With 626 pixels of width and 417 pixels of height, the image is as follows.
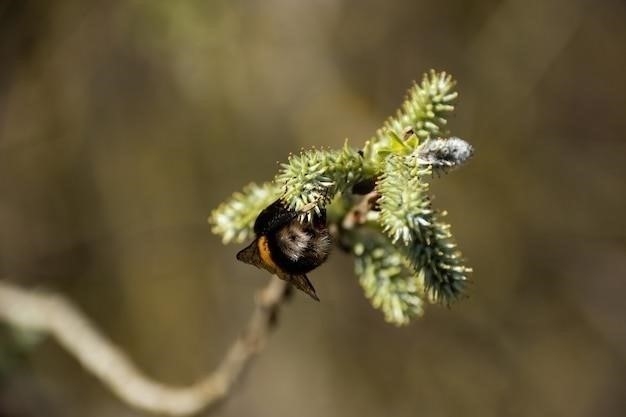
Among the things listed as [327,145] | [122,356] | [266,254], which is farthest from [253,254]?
[327,145]

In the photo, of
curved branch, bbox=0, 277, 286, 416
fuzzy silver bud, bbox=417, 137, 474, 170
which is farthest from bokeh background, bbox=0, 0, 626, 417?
fuzzy silver bud, bbox=417, 137, 474, 170

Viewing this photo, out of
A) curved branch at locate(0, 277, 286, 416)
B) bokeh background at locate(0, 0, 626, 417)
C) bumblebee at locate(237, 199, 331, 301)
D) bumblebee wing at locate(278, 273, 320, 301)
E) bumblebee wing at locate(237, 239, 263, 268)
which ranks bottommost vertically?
bumblebee wing at locate(278, 273, 320, 301)

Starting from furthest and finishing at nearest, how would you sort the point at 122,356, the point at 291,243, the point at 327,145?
1. the point at 327,145
2. the point at 122,356
3. the point at 291,243

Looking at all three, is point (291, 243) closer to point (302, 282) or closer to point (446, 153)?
point (302, 282)

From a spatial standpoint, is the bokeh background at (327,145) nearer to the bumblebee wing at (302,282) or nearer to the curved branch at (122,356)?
the curved branch at (122,356)

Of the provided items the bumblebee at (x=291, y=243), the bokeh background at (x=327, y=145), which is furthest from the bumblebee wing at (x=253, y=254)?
the bokeh background at (x=327, y=145)

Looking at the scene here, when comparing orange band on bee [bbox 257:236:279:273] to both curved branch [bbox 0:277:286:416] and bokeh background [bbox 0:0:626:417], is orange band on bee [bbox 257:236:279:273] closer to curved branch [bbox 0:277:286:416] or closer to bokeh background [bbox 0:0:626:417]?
curved branch [bbox 0:277:286:416]

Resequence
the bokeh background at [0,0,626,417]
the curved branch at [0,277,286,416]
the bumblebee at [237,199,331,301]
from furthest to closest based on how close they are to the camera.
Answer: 1. the bokeh background at [0,0,626,417]
2. the curved branch at [0,277,286,416]
3. the bumblebee at [237,199,331,301]
